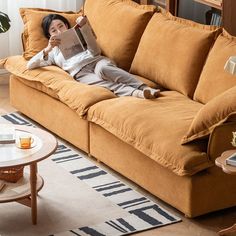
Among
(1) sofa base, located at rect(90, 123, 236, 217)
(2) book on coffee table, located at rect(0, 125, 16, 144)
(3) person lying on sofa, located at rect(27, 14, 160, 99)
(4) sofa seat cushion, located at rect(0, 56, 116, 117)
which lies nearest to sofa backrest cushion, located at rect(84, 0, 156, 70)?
(3) person lying on sofa, located at rect(27, 14, 160, 99)

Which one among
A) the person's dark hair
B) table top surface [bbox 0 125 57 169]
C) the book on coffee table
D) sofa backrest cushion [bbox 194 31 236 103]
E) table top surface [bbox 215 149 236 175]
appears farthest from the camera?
the person's dark hair

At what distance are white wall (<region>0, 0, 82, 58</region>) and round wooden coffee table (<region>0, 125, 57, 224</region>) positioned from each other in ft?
8.52

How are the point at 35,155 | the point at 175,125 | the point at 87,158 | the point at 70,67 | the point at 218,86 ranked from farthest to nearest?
the point at 70,67 → the point at 87,158 → the point at 218,86 → the point at 175,125 → the point at 35,155

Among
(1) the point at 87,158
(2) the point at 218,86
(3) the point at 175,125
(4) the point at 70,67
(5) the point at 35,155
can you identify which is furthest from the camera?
(4) the point at 70,67

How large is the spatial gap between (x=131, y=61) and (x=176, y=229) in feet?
5.83

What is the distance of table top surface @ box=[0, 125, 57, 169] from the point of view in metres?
3.89

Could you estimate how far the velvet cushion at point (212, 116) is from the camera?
13.2ft

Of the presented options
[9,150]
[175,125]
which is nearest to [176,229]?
[175,125]

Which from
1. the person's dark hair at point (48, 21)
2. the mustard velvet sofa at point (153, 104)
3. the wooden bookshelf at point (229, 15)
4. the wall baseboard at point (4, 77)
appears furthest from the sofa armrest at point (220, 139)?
the wall baseboard at point (4, 77)

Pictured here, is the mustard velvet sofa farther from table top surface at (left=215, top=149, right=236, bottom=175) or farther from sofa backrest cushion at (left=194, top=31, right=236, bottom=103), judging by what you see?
table top surface at (left=215, top=149, right=236, bottom=175)

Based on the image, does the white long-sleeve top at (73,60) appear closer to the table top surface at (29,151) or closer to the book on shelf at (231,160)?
the table top surface at (29,151)

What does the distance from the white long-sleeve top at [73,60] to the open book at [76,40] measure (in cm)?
2

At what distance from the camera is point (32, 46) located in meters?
5.74

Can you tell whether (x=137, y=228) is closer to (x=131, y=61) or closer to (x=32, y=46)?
(x=131, y=61)
